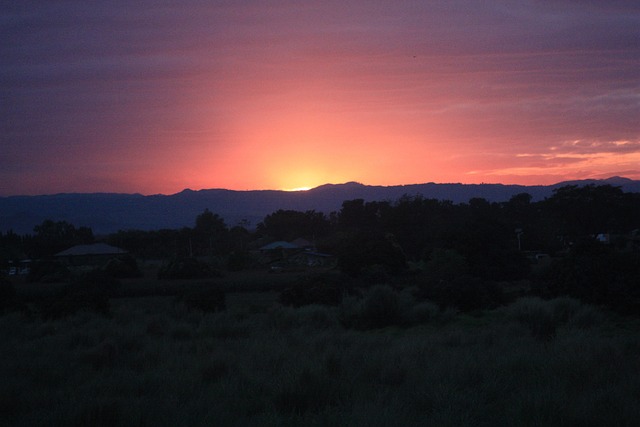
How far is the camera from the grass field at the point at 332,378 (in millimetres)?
7453

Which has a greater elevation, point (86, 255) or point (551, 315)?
point (551, 315)

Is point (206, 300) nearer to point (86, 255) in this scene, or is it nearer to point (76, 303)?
point (76, 303)

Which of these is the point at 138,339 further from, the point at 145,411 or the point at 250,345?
the point at 145,411

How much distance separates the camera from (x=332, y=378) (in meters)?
9.44

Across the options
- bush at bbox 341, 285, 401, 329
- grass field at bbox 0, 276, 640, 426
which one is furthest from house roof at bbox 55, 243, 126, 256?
grass field at bbox 0, 276, 640, 426

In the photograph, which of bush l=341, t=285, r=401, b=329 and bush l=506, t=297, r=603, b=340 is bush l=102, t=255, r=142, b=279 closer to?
bush l=341, t=285, r=401, b=329

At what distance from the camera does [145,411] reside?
7754mm

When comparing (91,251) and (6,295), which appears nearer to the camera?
(6,295)

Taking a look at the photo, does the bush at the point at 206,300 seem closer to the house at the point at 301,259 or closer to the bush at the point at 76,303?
the bush at the point at 76,303

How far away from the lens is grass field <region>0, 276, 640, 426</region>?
745 centimetres

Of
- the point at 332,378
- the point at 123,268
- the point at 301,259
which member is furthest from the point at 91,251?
the point at 332,378

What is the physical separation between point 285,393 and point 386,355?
3.10 metres

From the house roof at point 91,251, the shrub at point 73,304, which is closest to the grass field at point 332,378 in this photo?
the shrub at point 73,304

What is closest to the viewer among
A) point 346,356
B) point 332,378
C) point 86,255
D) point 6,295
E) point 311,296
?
point 332,378
